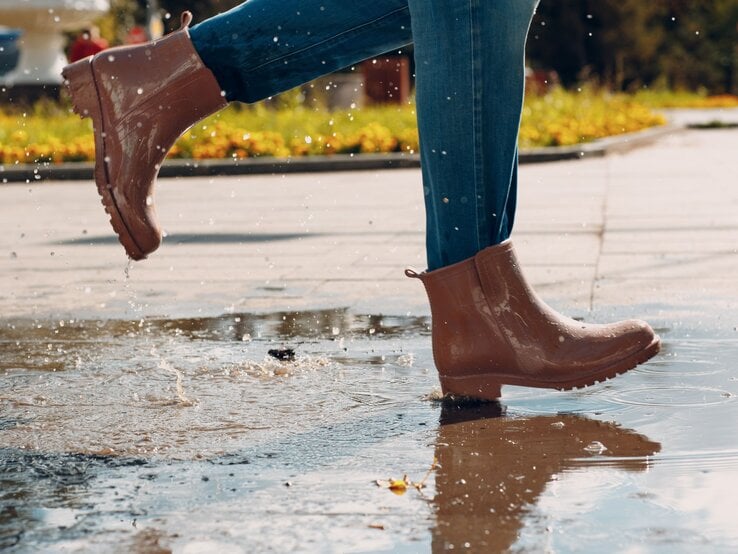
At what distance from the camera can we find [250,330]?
453 centimetres

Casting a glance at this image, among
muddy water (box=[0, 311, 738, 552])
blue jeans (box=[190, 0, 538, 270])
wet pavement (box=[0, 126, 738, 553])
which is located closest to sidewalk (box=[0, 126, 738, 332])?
wet pavement (box=[0, 126, 738, 553])

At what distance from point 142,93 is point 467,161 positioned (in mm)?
787

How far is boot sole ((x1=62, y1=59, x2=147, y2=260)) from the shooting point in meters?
3.49

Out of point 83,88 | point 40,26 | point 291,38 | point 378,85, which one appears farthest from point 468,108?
point 40,26

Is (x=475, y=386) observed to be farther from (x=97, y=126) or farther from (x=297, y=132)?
(x=297, y=132)

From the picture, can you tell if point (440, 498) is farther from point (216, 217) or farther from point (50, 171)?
point (50, 171)

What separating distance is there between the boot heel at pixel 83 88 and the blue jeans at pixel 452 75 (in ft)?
1.27

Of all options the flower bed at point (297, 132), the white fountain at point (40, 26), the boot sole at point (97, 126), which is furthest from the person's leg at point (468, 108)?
the white fountain at point (40, 26)

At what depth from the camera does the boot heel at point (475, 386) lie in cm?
325

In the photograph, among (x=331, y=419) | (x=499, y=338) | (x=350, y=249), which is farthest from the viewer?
(x=350, y=249)

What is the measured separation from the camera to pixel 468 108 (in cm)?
320

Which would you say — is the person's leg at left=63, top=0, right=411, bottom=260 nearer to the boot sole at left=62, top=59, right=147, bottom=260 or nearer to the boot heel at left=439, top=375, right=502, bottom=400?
the boot sole at left=62, top=59, right=147, bottom=260

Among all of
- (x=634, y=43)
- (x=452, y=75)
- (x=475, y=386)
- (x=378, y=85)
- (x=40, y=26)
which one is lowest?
(x=475, y=386)

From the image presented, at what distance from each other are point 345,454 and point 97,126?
114 centimetres
